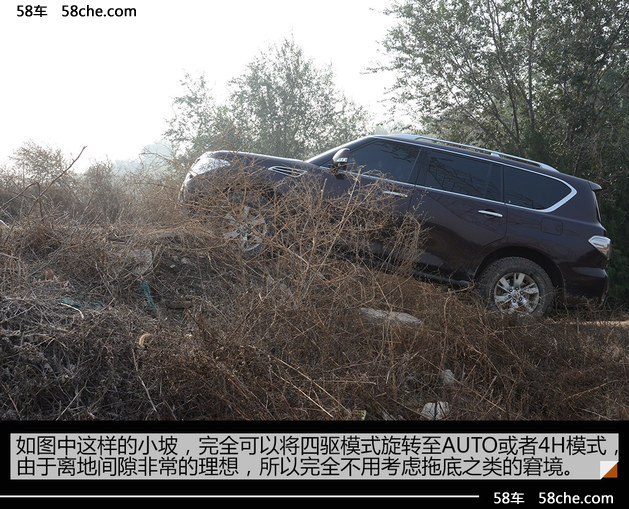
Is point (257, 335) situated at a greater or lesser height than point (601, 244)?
lesser

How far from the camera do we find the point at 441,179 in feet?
22.1

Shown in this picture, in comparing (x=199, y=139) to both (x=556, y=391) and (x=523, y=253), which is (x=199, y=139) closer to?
(x=523, y=253)

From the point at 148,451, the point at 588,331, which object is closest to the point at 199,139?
the point at 588,331

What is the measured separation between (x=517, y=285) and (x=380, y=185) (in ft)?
6.15

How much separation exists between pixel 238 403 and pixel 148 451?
0.79 metres

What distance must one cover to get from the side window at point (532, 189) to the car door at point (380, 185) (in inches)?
44.3

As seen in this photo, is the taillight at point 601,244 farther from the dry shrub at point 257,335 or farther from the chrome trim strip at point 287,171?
the chrome trim strip at point 287,171

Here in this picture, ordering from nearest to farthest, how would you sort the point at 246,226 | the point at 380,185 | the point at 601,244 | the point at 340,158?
the point at 246,226 → the point at 380,185 → the point at 340,158 → the point at 601,244

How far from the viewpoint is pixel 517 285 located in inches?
259

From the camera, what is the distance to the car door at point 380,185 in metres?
5.90

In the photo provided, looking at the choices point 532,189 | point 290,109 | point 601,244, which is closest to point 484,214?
point 532,189

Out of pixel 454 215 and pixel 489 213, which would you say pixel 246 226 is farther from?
pixel 489 213

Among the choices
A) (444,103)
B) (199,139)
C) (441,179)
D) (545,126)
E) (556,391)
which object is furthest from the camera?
(199,139)

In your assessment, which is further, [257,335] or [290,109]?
[290,109]
